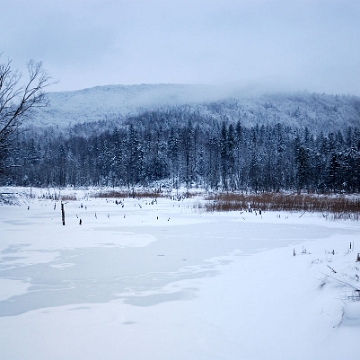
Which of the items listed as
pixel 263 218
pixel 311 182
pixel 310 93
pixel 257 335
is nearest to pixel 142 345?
pixel 257 335

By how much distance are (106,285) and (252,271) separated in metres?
2.89

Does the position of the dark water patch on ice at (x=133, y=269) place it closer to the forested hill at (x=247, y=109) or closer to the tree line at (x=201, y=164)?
the tree line at (x=201, y=164)

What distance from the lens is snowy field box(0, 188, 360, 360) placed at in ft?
10.1

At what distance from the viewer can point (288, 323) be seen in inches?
140

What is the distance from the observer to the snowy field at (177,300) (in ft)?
10.1

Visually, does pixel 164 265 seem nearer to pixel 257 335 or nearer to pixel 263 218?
pixel 257 335

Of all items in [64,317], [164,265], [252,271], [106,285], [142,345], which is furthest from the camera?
[164,265]

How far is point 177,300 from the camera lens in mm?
4531

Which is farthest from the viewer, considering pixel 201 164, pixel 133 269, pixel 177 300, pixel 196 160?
pixel 196 160

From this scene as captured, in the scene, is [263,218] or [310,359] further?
[263,218]

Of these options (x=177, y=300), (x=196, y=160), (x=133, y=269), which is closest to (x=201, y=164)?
(x=196, y=160)

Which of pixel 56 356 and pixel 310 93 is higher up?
pixel 310 93

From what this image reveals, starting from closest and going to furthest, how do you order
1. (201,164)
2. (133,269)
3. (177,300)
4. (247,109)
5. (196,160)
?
(177,300)
(133,269)
(201,164)
(196,160)
(247,109)

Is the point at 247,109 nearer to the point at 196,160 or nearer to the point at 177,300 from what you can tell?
the point at 196,160
